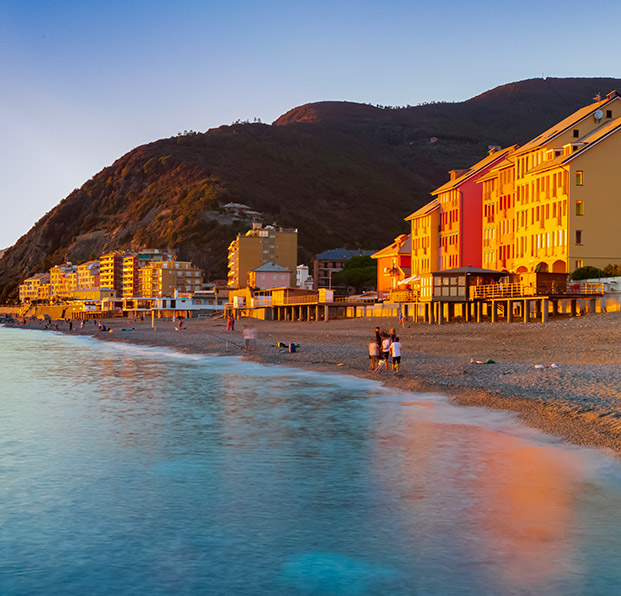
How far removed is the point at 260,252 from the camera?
570 feet

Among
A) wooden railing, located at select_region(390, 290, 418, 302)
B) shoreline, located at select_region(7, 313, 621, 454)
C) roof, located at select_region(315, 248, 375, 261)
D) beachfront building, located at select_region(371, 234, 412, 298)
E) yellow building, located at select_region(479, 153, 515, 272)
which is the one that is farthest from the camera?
roof, located at select_region(315, 248, 375, 261)

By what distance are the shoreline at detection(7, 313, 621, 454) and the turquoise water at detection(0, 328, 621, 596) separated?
1.30m

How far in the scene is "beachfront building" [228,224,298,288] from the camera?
172 m

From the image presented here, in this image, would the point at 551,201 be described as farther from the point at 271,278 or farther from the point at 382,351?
the point at 271,278

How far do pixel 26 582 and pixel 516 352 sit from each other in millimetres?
31341

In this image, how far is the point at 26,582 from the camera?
929 centimetres

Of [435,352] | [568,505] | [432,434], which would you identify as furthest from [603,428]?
[435,352]

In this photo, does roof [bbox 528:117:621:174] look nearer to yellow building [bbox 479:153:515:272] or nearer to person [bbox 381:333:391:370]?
yellow building [bbox 479:153:515:272]

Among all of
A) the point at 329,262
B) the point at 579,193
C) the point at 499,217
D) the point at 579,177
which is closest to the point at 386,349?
the point at 579,193

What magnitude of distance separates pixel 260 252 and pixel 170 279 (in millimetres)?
32840

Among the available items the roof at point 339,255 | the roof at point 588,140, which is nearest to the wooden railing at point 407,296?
the roof at point 588,140

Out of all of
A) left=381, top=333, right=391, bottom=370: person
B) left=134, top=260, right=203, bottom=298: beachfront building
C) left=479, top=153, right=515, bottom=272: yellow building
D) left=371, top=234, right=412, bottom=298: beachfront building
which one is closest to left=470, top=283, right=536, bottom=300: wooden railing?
left=479, top=153, right=515, bottom=272: yellow building

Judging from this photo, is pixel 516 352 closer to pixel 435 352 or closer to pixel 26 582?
pixel 435 352

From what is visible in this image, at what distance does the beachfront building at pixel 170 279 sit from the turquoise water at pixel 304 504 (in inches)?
6701
